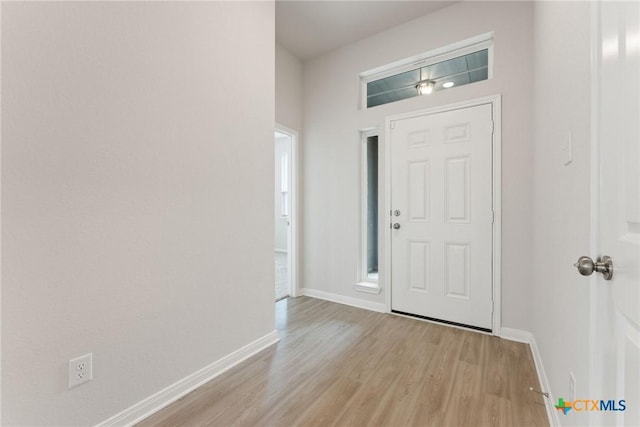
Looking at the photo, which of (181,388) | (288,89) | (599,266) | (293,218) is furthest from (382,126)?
(181,388)

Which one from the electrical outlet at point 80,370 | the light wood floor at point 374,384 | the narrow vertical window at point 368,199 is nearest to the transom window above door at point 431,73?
the narrow vertical window at point 368,199

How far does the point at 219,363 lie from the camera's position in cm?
188

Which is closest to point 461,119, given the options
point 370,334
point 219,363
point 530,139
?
point 530,139

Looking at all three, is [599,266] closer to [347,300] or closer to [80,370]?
[80,370]

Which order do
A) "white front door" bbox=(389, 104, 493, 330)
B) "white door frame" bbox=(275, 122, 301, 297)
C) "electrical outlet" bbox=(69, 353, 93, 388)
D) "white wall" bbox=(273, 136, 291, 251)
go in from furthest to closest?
"white wall" bbox=(273, 136, 291, 251), "white door frame" bbox=(275, 122, 301, 297), "white front door" bbox=(389, 104, 493, 330), "electrical outlet" bbox=(69, 353, 93, 388)

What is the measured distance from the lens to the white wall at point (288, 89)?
322 cm

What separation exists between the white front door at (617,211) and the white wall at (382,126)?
5.17 feet

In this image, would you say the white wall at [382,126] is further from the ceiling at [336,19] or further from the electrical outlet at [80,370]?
the electrical outlet at [80,370]

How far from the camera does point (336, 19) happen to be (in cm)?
281

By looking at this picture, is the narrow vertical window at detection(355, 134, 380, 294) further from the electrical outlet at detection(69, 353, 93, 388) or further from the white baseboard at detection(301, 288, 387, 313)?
the electrical outlet at detection(69, 353, 93, 388)

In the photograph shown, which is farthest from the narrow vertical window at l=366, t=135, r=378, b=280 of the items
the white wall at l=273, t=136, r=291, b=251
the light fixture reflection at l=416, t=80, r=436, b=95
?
the white wall at l=273, t=136, r=291, b=251

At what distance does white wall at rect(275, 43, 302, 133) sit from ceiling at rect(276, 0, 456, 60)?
154 mm

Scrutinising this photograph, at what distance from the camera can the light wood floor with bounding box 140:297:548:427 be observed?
147cm

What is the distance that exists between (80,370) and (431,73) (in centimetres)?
338
